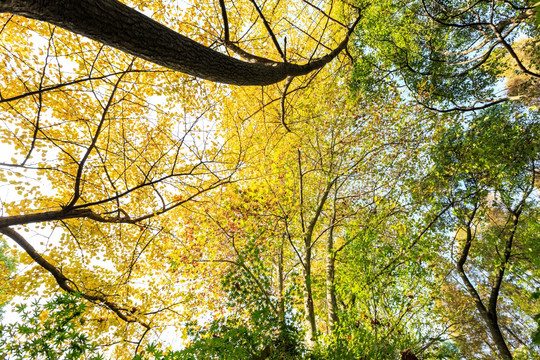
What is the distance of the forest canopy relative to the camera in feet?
9.73

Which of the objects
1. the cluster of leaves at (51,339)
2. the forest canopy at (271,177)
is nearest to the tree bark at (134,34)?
the forest canopy at (271,177)

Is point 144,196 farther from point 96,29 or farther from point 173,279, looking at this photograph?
Answer: point 96,29

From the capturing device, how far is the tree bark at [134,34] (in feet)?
4.35

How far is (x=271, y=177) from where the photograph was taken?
6219 mm

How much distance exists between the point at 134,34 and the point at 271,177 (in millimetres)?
4841

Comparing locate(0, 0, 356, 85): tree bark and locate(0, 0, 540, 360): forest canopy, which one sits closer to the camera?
locate(0, 0, 356, 85): tree bark

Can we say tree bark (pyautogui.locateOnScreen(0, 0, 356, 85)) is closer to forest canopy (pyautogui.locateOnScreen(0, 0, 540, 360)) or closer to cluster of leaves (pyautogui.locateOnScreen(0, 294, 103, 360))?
forest canopy (pyautogui.locateOnScreen(0, 0, 540, 360))

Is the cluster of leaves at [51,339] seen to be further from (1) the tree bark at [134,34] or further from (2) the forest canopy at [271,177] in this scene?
(1) the tree bark at [134,34]

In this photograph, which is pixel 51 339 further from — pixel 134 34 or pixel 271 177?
pixel 271 177

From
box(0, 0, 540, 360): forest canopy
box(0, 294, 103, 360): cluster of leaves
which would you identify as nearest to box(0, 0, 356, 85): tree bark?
box(0, 0, 540, 360): forest canopy

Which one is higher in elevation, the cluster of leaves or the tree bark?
the tree bark

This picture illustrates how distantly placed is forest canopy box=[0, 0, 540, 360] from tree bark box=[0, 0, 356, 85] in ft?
0.08

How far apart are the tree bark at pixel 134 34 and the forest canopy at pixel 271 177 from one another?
0.02m

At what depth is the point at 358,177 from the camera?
6641 millimetres
